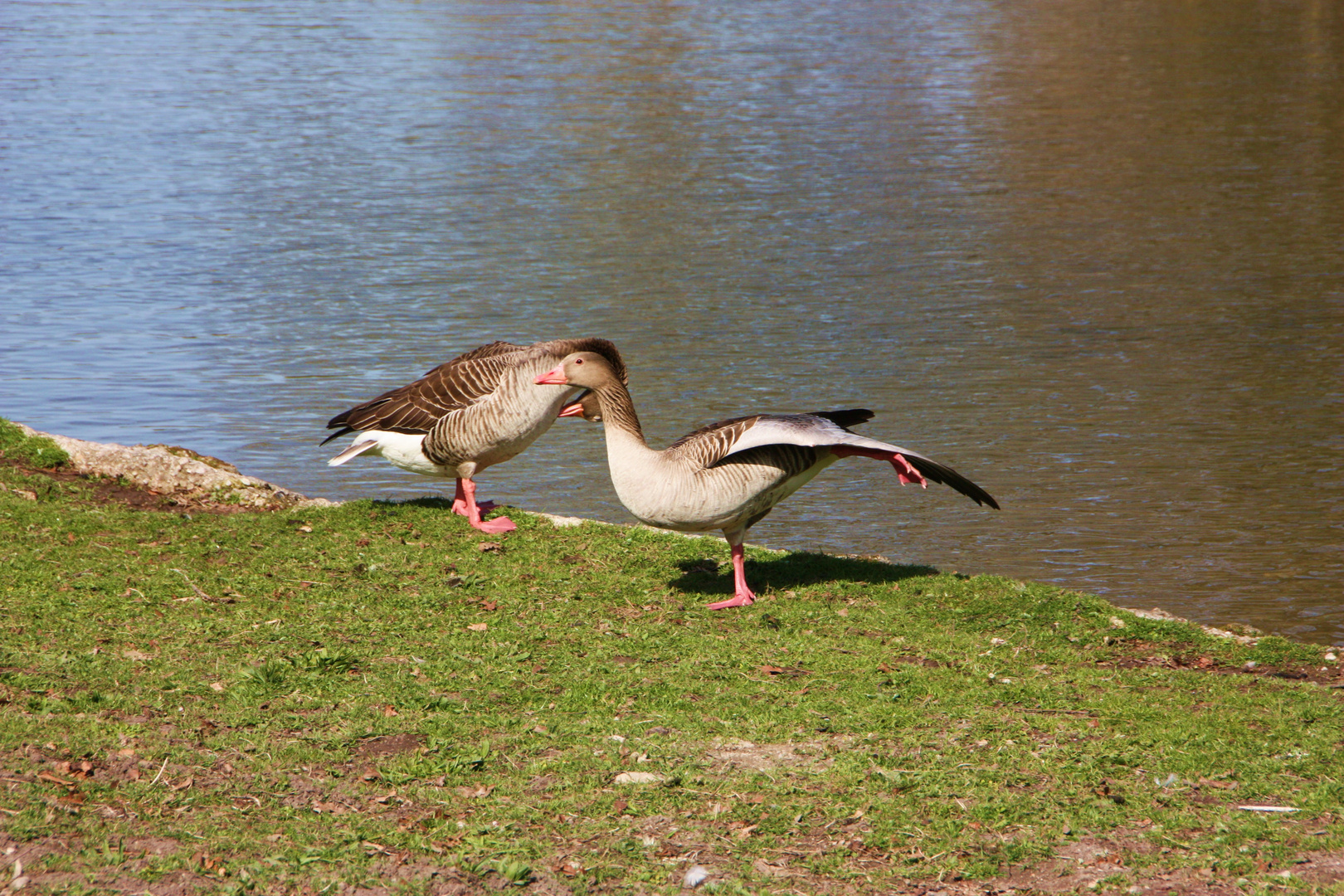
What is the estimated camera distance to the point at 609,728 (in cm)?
612

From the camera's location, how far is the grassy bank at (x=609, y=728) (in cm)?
493

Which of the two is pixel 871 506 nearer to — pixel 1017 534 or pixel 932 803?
pixel 1017 534

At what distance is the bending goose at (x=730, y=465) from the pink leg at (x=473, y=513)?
1821 mm

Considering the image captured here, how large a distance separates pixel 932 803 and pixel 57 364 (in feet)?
44.2

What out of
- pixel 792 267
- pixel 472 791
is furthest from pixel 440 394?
pixel 792 267

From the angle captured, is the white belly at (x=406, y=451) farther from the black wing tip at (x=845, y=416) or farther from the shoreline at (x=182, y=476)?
the black wing tip at (x=845, y=416)

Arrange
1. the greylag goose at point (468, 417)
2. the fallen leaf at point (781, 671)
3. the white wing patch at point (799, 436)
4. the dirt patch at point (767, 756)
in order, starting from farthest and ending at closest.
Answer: the greylag goose at point (468, 417)
the white wing patch at point (799, 436)
the fallen leaf at point (781, 671)
the dirt patch at point (767, 756)

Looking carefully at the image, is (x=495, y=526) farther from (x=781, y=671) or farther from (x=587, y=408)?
(x=781, y=671)

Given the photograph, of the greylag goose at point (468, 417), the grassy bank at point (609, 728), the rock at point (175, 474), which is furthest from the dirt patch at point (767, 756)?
the rock at point (175, 474)

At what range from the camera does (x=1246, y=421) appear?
44.7ft

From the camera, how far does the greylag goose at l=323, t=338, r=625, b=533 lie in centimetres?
927

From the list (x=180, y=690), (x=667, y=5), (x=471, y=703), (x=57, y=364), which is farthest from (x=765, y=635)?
(x=667, y=5)

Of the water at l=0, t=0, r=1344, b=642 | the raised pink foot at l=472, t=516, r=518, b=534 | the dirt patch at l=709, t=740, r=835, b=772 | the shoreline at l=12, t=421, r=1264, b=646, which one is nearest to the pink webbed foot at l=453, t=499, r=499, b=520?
the raised pink foot at l=472, t=516, r=518, b=534

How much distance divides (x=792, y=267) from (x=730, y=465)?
12.4 m
